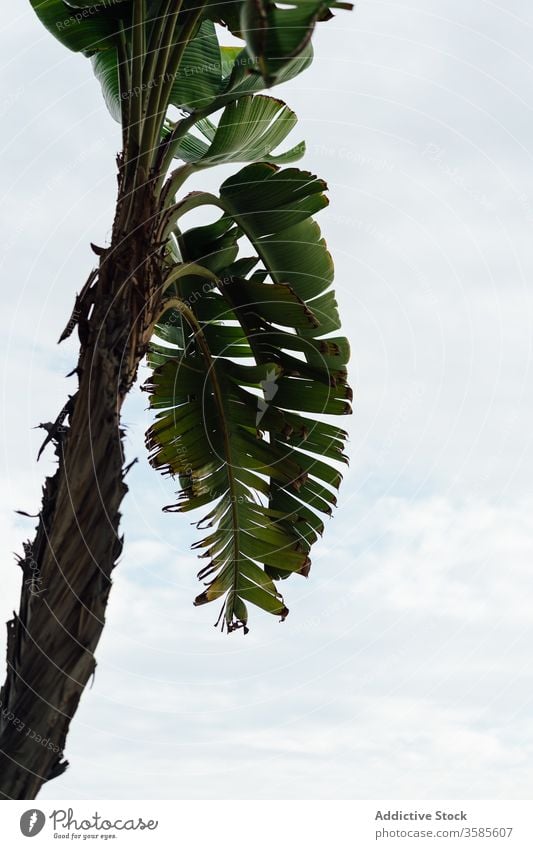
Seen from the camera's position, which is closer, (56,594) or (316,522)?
(56,594)

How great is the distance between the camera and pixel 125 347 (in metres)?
4.48

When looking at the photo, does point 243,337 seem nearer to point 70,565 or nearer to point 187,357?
point 187,357

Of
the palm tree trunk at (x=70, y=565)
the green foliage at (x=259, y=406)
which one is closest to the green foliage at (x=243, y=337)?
the green foliage at (x=259, y=406)

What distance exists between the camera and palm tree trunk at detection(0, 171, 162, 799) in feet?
13.1

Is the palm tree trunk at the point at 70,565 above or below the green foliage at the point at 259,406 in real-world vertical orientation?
below

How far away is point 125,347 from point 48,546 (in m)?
1.13

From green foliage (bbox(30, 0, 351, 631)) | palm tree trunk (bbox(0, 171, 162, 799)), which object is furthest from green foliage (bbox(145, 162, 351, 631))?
palm tree trunk (bbox(0, 171, 162, 799))

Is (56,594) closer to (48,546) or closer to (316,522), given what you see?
(48,546)

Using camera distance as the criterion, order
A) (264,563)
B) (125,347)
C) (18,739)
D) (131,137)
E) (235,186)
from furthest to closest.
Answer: (264,563) → (235,186) → (131,137) → (125,347) → (18,739)

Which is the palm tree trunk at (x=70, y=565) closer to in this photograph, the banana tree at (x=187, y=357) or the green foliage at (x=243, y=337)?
the banana tree at (x=187, y=357)

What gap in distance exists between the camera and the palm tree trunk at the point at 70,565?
13.1 feet

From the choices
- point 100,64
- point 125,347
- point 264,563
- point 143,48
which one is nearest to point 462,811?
point 264,563

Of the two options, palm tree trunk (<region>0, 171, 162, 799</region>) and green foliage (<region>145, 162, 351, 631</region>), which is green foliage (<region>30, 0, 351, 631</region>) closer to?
green foliage (<region>145, 162, 351, 631</region>)

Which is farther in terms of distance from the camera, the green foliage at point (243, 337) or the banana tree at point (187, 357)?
the green foliage at point (243, 337)
